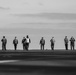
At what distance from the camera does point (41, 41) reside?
200ft

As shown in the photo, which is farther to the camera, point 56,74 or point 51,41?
point 51,41

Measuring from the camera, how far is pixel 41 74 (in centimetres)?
1664

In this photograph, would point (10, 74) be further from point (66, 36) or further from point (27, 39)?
point (66, 36)

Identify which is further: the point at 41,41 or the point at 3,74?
the point at 41,41

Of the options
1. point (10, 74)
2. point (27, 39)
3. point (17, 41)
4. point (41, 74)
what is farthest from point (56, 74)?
point (17, 41)

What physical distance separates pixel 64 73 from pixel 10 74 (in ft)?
7.56

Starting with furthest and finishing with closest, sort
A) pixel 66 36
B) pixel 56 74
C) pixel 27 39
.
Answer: pixel 66 36
pixel 27 39
pixel 56 74

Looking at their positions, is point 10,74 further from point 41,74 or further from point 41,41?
point 41,41

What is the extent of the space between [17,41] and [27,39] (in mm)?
3823

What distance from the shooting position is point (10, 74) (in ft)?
55.0

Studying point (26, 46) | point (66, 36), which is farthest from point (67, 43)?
point (26, 46)

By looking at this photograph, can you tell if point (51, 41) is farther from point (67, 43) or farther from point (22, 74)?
point (22, 74)

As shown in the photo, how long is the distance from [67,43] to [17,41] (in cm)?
748

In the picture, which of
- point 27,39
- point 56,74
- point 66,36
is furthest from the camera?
point 66,36
